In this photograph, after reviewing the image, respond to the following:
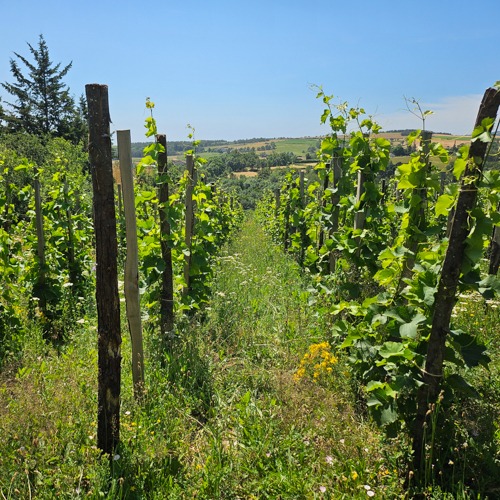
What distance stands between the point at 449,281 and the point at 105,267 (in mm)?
2317

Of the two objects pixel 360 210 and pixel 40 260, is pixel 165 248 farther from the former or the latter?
pixel 360 210

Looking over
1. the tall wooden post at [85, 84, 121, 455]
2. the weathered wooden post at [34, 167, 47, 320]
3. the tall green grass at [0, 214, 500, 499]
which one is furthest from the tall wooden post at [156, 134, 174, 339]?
the weathered wooden post at [34, 167, 47, 320]

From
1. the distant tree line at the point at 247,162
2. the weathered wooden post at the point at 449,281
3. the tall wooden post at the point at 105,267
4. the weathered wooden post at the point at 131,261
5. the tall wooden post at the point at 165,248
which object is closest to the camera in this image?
the weathered wooden post at the point at 449,281

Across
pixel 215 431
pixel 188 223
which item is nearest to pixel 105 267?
pixel 215 431

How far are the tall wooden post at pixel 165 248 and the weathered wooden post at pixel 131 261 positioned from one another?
964 millimetres

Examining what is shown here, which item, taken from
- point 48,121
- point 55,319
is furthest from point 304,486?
point 48,121

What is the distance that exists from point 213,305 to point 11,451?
12.4 ft

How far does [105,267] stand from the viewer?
2811 mm

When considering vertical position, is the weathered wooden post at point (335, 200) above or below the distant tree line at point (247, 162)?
below

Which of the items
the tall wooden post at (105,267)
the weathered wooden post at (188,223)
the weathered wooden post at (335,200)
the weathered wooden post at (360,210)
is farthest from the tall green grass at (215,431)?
the weathered wooden post at (360,210)

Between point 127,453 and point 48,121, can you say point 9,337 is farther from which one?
point 48,121

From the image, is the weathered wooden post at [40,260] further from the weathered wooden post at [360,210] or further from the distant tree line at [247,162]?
the distant tree line at [247,162]

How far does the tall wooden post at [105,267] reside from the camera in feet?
8.95

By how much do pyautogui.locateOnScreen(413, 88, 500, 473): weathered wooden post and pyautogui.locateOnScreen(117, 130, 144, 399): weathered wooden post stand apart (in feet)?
7.70
